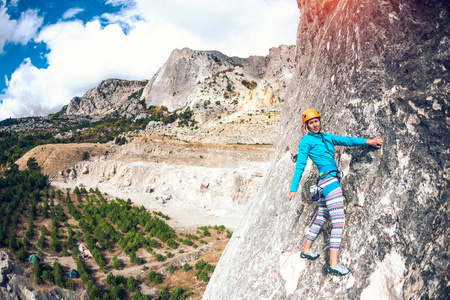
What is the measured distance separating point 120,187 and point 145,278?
25.4 metres

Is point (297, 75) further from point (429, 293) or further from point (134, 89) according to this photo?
point (134, 89)

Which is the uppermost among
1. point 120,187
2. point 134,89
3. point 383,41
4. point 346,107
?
point 134,89

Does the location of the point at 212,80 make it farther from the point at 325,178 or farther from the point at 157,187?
the point at 325,178

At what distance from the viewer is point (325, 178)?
3842 mm

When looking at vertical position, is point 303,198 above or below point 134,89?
below

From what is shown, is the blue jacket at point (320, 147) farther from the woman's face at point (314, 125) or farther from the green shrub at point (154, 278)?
the green shrub at point (154, 278)

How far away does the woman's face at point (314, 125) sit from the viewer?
4.01 metres

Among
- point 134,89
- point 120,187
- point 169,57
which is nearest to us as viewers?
point 120,187

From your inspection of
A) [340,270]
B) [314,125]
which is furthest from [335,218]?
[314,125]

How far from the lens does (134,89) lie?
165 meters

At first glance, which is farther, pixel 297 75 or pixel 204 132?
pixel 204 132

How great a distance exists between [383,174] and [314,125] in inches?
49.0

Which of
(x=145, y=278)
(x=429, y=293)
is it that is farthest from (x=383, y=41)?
(x=145, y=278)

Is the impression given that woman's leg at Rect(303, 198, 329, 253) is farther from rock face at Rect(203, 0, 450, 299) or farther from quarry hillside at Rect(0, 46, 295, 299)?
quarry hillside at Rect(0, 46, 295, 299)
